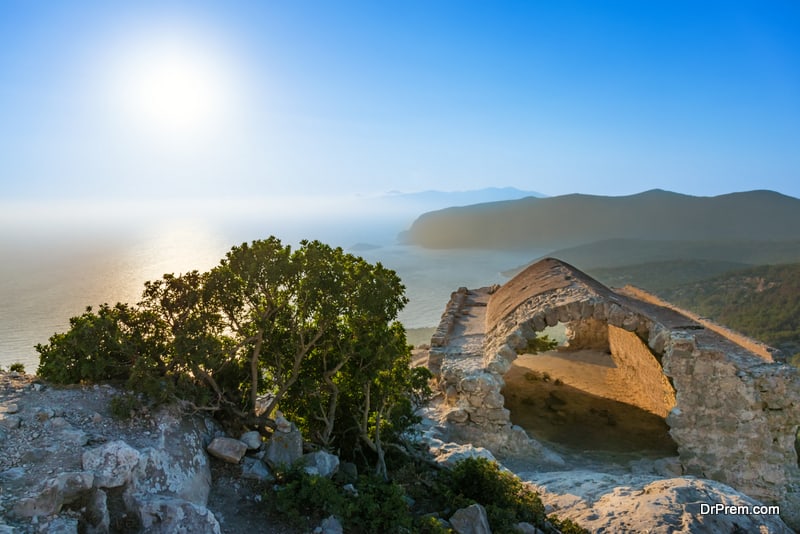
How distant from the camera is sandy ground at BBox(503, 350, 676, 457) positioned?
50.8 feet

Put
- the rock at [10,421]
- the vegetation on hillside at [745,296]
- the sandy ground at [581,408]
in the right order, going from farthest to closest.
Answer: the vegetation on hillside at [745,296]
the sandy ground at [581,408]
the rock at [10,421]

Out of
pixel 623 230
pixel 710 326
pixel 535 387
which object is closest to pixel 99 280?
pixel 535 387

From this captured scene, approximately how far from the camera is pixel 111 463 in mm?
6371

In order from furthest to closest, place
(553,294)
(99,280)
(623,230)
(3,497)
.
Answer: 1. (623,230)
2. (99,280)
3. (553,294)
4. (3,497)

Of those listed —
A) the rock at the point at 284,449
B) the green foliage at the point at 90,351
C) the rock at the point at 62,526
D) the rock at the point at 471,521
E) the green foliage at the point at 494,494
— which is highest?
the green foliage at the point at 90,351

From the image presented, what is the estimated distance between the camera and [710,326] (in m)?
16.3

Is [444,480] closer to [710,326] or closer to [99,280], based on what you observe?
[710,326]

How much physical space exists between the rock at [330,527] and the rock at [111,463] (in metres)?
2.84

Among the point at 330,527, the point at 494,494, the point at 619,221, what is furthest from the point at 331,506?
the point at 619,221

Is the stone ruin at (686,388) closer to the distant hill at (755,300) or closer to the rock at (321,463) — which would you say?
Answer: the rock at (321,463)

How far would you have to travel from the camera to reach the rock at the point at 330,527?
279 inches

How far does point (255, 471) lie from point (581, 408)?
547 inches

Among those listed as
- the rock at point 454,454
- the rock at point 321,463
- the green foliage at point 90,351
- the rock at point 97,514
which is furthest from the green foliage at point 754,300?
the rock at point 97,514

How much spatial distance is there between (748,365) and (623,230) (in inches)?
4384
